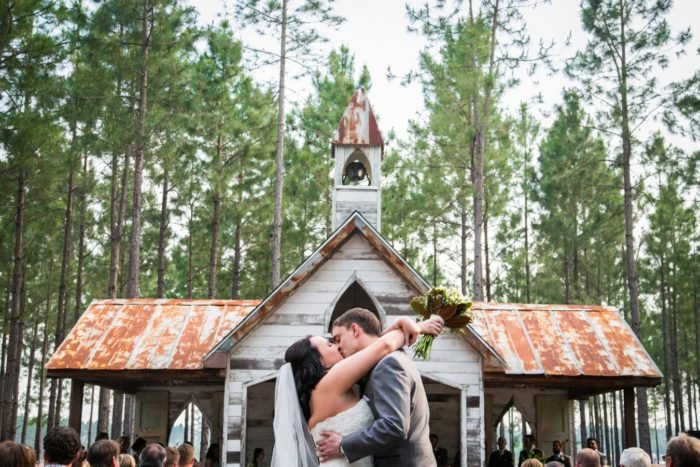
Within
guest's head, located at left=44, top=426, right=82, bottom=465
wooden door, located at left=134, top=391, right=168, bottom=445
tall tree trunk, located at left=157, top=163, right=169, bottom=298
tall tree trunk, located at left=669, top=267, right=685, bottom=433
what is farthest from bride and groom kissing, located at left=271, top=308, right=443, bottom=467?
tall tree trunk, located at left=669, top=267, right=685, bottom=433

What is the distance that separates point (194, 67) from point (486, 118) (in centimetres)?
1027

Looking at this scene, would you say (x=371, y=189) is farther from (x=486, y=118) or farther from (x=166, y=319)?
(x=486, y=118)

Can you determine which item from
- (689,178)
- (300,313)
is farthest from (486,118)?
(300,313)

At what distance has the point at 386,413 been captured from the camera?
404cm

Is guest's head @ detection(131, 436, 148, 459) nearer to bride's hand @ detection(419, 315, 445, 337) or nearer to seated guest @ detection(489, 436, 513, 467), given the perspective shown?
seated guest @ detection(489, 436, 513, 467)

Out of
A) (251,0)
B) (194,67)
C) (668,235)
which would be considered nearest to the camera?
(251,0)

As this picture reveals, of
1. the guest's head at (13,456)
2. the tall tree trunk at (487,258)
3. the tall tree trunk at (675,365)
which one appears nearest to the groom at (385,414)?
the guest's head at (13,456)

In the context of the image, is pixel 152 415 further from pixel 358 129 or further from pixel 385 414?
pixel 385 414

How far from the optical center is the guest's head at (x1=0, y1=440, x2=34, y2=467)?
4309 mm

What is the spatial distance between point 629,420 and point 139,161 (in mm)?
14228

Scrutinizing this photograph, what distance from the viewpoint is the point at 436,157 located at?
2738 cm

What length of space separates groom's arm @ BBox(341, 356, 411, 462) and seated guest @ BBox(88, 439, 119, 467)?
2.56m

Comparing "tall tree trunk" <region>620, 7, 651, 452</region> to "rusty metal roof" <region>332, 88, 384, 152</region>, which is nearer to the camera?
"rusty metal roof" <region>332, 88, 384, 152</region>

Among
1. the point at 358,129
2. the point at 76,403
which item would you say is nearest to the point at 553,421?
the point at 358,129
